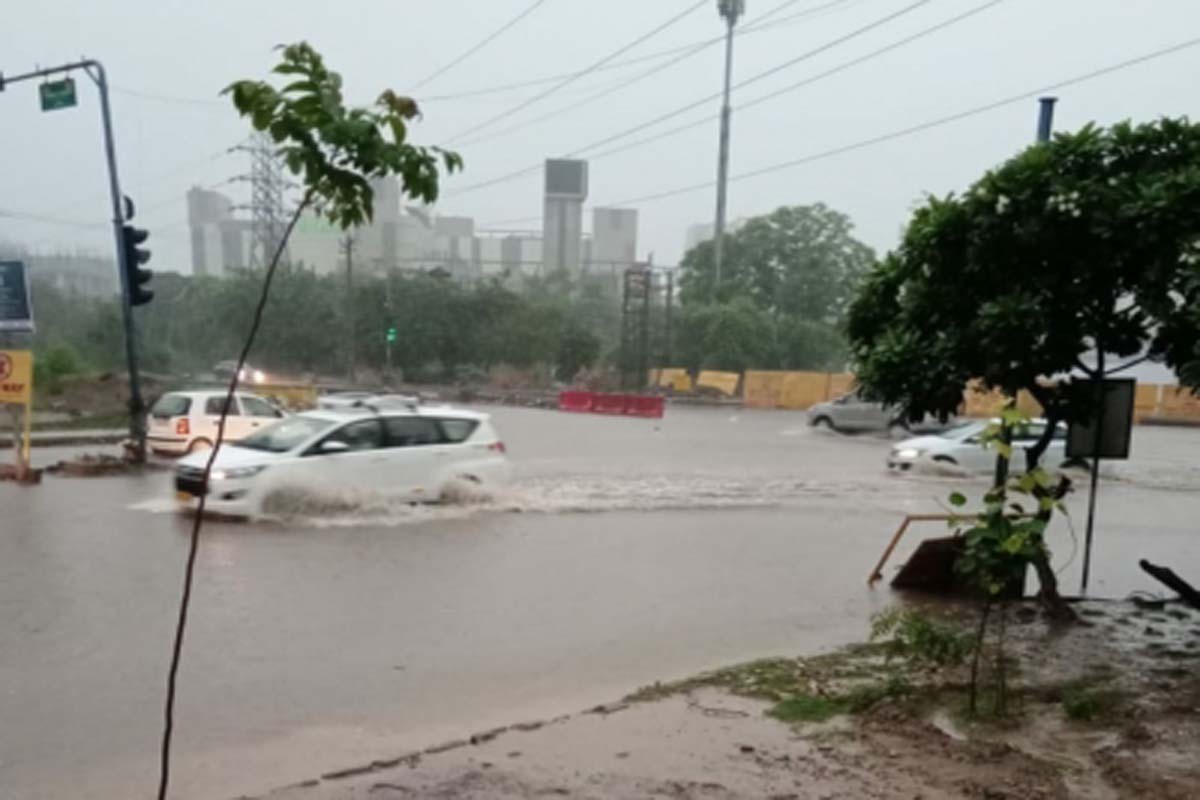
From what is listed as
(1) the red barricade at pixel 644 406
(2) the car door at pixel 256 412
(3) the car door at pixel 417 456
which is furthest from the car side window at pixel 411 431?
(1) the red barricade at pixel 644 406

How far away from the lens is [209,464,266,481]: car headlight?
475 inches

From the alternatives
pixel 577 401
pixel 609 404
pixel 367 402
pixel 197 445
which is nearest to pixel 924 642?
pixel 367 402

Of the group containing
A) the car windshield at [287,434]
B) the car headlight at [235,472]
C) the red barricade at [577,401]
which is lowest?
the red barricade at [577,401]

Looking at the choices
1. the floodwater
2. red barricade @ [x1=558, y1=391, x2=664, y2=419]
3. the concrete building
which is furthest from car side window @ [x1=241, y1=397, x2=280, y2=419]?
the concrete building

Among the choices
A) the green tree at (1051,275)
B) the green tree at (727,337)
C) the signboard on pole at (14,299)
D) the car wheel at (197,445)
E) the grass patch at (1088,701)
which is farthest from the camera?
the green tree at (727,337)

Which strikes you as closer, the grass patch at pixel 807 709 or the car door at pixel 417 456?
the grass patch at pixel 807 709

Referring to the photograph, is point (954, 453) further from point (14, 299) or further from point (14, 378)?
point (14, 299)

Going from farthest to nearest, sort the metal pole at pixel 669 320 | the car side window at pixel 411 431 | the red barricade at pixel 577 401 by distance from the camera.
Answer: the metal pole at pixel 669 320, the red barricade at pixel 577 401, the car side window at pixel 411 431

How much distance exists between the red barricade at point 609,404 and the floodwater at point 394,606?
22250mm

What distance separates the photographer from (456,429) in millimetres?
13852

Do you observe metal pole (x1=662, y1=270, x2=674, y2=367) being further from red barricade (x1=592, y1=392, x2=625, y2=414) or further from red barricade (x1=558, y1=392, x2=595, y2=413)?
red barricade (x1=592, y1=392, x2=625, y2=414)

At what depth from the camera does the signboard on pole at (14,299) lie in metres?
17.1

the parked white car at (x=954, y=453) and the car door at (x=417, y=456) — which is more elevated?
the car door at (x=417, y=456)

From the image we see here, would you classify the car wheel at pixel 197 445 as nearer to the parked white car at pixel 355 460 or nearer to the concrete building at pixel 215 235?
the parked white car at pixel 355 460
